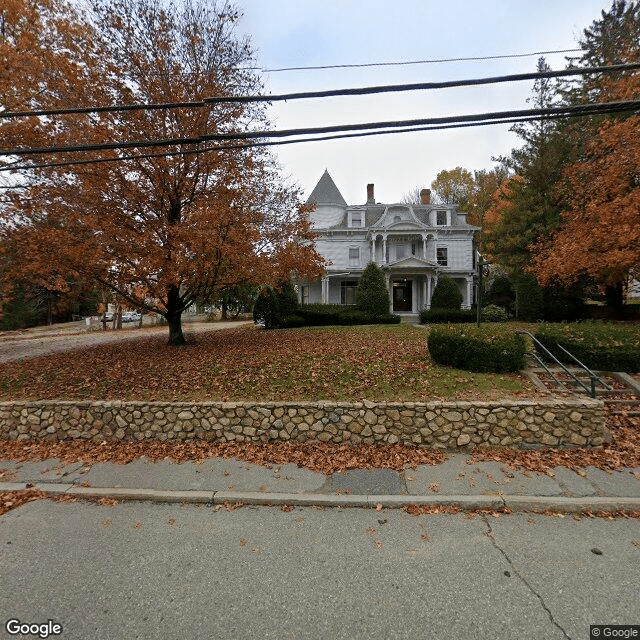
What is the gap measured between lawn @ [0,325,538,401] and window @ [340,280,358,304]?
18018 mm

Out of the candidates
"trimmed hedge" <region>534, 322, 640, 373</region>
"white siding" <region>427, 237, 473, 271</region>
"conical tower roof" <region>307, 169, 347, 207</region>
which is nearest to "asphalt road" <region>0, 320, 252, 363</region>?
"conical tower roof" <region>307, 169, 347, 207</region>

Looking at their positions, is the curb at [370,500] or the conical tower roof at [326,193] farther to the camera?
the conical tower roof at [326,193]

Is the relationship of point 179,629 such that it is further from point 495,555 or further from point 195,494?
point 495,555

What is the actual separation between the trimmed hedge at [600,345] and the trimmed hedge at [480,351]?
1.17 metres

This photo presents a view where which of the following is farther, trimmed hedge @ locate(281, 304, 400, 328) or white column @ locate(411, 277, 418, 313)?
white column @ locate(411, 277, 418, 313)

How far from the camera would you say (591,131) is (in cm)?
1594

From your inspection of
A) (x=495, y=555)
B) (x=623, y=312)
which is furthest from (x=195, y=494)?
(x=623, y=312)

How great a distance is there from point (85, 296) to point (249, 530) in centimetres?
1095

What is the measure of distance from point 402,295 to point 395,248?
4.03 metres

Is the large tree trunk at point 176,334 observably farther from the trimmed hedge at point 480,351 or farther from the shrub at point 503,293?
the shrub at point 503,293

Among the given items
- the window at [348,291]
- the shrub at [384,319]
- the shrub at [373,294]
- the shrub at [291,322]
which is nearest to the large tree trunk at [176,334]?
the shrub at [291,322]

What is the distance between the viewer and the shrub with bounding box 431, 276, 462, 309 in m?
23.3

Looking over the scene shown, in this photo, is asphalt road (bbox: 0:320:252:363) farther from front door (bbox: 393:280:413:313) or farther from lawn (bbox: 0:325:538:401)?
front door (bbox: 393:280:413:313)

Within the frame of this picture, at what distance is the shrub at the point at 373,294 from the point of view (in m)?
20.8
